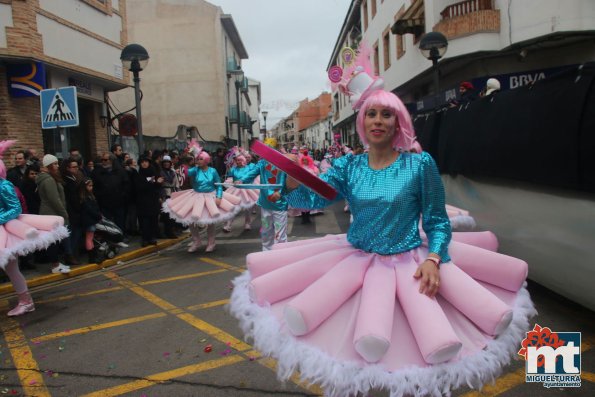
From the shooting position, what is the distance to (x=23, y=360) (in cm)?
422

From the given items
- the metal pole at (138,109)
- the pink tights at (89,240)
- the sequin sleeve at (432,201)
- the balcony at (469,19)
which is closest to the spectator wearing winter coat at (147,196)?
the metal pole at (138,109)

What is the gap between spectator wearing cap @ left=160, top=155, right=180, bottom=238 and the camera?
1030 centimetres

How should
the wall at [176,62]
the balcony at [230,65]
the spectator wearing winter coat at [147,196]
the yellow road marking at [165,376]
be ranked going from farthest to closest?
the balcony at [230,65] → the wall at [176,62] → the spectator wearing winter coat at [147,196] → the yellow road marking at [165,376]

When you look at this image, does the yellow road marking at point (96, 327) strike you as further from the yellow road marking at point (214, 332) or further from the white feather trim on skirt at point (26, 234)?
the white feather trim on skirt at point (26, 234)

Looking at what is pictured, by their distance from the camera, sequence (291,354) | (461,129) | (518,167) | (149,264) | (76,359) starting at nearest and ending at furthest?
(291,354), (76,359), (518,167), (461,129), (149,264)

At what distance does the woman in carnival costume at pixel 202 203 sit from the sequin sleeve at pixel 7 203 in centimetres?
309

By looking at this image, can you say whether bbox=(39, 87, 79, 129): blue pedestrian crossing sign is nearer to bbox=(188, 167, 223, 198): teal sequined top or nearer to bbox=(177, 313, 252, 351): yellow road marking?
bbox=(188, 167, 223, 198): teal sequined top

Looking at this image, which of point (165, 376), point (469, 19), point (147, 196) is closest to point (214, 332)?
point (165, 376)

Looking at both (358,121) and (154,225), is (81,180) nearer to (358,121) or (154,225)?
(154,225)

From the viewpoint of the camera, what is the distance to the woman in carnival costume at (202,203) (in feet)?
26.4

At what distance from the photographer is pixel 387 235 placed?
2463 mm

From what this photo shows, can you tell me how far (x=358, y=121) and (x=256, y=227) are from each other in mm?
8972

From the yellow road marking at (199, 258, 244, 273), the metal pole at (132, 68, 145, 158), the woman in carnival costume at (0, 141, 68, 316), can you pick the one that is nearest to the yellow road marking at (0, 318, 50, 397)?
the woman in carnival costume at (0, 141, 68, 316)

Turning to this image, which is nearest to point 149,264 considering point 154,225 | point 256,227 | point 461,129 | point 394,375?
point 154,225
